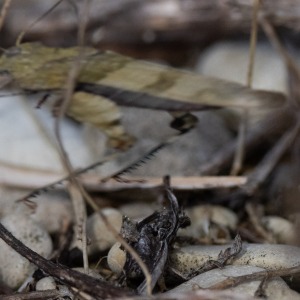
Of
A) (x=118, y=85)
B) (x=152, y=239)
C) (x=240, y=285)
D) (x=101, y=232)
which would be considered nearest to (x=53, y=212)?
(x=101, y=232)

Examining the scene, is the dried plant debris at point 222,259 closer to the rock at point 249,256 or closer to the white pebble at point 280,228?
the rock at point 249,256

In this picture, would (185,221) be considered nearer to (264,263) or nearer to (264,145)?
(264,263)

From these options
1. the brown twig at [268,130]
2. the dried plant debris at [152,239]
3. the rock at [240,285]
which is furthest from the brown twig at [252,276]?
the brown twig at [268,130]

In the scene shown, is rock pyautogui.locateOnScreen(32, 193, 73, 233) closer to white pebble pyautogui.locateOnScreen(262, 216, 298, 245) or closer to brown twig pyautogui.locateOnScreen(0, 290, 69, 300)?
brown twig pyautogui.locateOnScreen(0, 290, 69, 300)

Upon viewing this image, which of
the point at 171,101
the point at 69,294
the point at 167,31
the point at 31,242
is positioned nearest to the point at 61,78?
the point at 171,101

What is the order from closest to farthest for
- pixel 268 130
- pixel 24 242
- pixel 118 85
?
pixel 24 242 → pixel 118 85 → pixel 268 130

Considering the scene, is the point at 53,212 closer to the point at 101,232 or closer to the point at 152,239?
the point at 101,232

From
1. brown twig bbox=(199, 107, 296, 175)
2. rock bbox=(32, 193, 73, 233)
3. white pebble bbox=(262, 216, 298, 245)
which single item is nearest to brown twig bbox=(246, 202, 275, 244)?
white pebble bbox=(262, 216, 298, 245)
